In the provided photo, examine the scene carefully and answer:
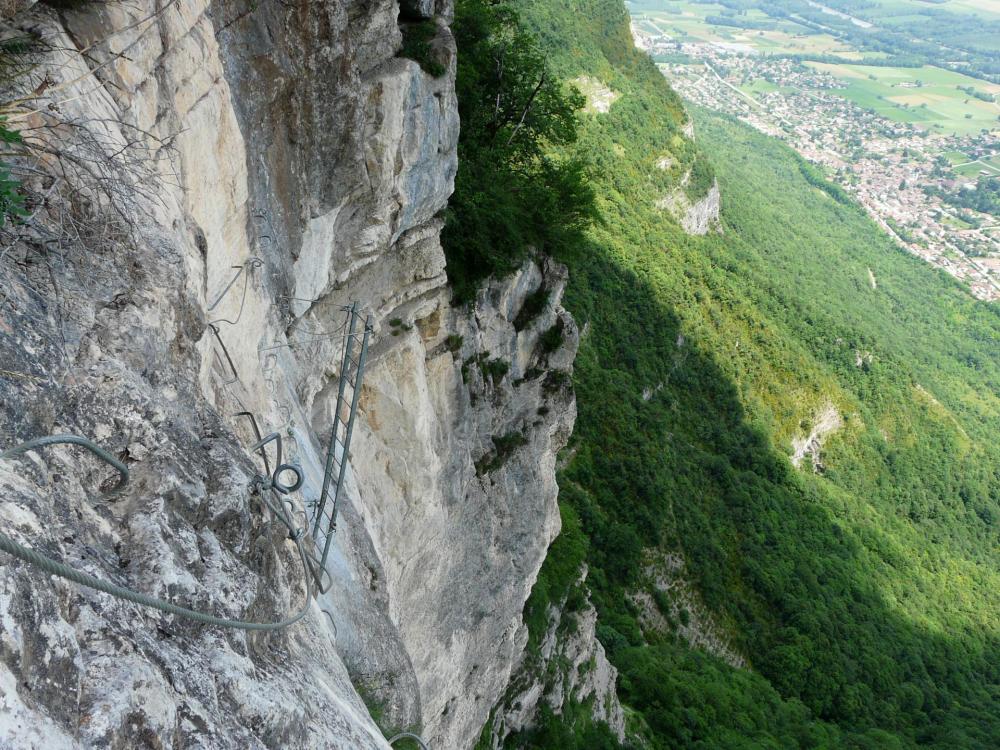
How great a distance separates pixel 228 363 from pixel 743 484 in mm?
56721

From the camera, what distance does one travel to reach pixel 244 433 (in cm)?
719

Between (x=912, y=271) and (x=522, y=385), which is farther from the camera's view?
(x=912, y=271)

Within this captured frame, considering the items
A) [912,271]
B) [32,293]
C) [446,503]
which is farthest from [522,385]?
[912,271]

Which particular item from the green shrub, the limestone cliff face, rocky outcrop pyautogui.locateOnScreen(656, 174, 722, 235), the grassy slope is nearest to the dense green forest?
the grassy slope

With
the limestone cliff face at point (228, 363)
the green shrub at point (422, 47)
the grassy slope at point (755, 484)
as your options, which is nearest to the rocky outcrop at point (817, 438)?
the grassy slope at point (755, 484)

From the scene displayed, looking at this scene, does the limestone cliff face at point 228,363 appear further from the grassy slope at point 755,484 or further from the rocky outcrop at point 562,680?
the grassy slope at point 755,484

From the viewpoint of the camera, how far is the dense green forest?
39.2 m

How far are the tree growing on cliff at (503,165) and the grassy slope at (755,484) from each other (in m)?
2.22

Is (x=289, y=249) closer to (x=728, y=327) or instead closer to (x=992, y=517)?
(x=728, y=327)

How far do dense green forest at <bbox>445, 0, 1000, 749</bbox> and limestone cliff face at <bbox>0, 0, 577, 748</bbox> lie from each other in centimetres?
438

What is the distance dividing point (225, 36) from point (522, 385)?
1292 centimetres

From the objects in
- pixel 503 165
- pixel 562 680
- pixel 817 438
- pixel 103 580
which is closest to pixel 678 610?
pixel 562 680

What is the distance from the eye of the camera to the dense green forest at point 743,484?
39.2m

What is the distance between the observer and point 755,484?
2346 inches
